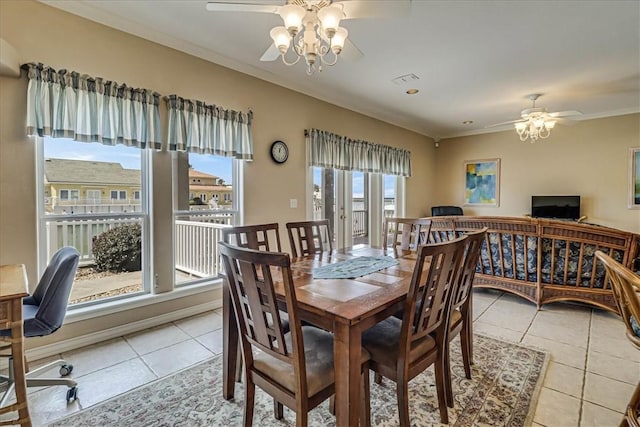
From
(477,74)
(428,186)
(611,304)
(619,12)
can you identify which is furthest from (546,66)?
(428,186)

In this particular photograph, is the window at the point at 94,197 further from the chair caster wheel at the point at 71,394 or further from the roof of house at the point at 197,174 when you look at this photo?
the chair caster wheel at the point at 71,394

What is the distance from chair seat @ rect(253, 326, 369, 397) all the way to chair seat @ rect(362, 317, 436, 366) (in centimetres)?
6

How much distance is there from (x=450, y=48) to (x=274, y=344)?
323 cm

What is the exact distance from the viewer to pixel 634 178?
5.16 metres

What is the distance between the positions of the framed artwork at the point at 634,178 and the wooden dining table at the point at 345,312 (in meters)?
5.53

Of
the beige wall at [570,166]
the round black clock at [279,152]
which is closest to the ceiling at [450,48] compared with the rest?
the beige wall at [570,166]

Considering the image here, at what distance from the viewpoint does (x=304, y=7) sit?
6.21 ft

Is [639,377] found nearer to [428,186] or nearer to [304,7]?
[304,7]

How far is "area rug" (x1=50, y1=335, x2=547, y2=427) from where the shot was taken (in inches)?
67.2

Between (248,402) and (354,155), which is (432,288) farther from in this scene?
(354,155)

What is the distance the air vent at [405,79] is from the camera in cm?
389

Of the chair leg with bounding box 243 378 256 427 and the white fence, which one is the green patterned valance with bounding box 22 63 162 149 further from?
the chair leg with bounding box 243 378 256 427

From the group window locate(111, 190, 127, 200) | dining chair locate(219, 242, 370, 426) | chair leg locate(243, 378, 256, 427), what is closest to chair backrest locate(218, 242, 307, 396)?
dining chair locate(219, 242, 370, 426)

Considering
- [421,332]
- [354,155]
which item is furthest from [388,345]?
[354,155]
